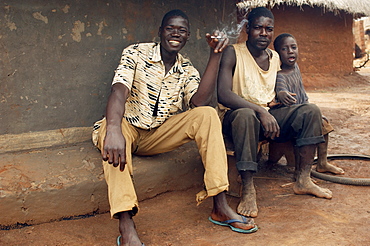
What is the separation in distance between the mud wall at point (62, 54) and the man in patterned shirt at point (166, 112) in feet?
1.47

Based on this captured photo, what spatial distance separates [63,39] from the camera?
9.37ft

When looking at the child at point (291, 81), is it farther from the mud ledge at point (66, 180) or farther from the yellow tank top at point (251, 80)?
the mud ledge at point (66, 180)

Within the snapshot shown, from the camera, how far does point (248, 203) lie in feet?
8.61

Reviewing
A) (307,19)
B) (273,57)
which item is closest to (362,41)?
Answer: (307,19)

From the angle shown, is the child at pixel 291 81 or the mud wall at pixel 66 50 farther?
the child at pixel 291 81

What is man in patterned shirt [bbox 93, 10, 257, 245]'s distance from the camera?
231 centimetres

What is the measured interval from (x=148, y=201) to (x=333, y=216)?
4.31 feet

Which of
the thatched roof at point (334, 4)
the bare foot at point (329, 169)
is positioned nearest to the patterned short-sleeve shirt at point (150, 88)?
the bare foot at point (329, 169)

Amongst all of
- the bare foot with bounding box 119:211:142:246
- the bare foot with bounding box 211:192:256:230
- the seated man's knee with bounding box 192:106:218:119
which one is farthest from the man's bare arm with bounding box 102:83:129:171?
the bare foot with bounding box 211:192:256:230

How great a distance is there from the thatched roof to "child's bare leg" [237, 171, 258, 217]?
23.5 feet

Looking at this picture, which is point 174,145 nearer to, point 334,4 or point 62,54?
point 62,54

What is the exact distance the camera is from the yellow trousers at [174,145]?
213cm

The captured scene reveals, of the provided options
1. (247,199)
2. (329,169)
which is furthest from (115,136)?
(329,169)

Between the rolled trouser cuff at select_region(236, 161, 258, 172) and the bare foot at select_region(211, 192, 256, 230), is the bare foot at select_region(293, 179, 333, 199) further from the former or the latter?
the bare foot at select_region(211, 192, 256, 230)
